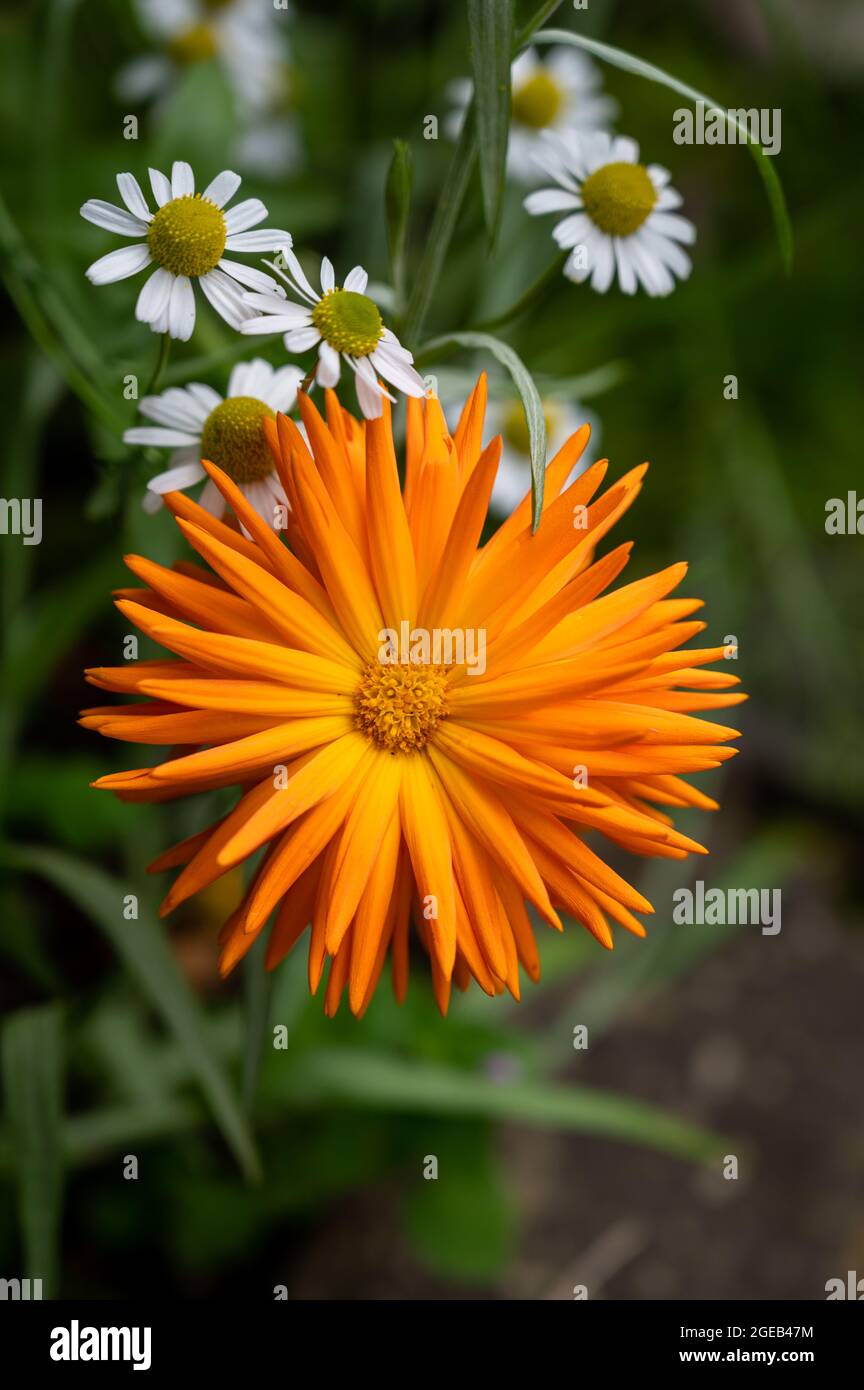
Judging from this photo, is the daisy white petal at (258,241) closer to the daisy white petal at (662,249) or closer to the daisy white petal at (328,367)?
the daisy white petal at (328,367)

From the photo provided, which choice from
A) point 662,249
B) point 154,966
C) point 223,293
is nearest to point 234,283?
point 223,293

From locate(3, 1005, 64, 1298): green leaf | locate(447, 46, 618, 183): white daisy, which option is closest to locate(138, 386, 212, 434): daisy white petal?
locate(3, 1005, 64, 1298): green leaf

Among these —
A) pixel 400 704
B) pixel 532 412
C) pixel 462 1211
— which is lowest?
pixel 462 1211

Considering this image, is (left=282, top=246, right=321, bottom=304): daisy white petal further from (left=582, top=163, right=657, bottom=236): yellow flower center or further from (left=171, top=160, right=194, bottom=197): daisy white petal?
(left=582, top=163, right=657, bottom=236): yellow flower center

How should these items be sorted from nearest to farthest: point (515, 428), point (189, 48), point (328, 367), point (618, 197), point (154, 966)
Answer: point (328, 367)
point (618, 197)
point (154, 966)
point (515, 428)
point (189, 48)

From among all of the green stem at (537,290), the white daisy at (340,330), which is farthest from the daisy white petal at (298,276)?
the green stem at (537,290)

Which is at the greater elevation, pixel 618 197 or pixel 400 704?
pixel 618 197

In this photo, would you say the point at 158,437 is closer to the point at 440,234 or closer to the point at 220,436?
the point at 220,436

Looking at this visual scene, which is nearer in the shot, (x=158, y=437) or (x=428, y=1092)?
(x=158, y=437)

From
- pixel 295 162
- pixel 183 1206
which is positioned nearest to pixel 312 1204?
pixel 183 1206
